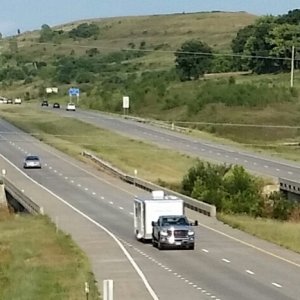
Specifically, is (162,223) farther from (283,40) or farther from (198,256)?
(283,40)

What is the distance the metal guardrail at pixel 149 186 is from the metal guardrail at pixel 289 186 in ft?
21.3

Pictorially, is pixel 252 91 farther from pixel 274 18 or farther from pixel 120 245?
pixel 120 245

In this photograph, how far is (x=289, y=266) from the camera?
3784 cm

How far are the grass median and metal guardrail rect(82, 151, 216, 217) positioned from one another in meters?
0.80

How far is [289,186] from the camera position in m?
67.0

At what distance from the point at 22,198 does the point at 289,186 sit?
1483 cm

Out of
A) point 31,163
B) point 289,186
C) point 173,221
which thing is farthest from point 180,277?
point 31,163

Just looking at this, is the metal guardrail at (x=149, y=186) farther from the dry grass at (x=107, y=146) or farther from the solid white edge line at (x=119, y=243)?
the solid white edge line at (x=119, y=243)

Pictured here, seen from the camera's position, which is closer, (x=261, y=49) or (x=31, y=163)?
(x=31, y=163)

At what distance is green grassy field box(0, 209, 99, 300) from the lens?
30.5 meters

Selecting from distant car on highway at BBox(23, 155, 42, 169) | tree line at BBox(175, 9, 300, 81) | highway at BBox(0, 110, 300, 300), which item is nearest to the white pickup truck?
highway at BBox(0, 110, 300, 300)

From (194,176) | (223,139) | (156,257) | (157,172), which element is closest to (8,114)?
(223,139)

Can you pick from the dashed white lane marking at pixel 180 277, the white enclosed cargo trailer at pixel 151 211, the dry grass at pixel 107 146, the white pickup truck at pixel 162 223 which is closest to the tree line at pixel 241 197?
the dry grass at pixel 107 146

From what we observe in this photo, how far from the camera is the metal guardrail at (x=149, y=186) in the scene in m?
58.2
